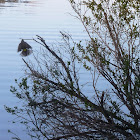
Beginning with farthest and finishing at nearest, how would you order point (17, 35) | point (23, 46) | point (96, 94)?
point (17, 35)
point (23, 46)
point (96, 94)

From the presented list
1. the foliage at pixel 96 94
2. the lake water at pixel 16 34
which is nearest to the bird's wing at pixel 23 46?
the lake water at pixel 16 34

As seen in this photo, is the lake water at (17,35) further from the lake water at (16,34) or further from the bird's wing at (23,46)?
the bird's wing at (23,46)

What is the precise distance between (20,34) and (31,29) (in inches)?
52.4

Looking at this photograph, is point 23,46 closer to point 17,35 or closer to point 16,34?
point 17,35

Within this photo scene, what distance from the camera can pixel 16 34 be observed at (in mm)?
18172

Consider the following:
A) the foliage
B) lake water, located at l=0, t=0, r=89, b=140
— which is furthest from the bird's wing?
the foliage

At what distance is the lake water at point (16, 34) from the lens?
8.97 metres

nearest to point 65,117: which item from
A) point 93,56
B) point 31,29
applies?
point 93,56

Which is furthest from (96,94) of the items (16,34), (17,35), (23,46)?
(16,34)

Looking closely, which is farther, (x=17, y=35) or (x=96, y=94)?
(x=17, y=35)

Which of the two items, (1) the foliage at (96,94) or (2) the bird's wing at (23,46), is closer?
Answer: (1) the foliage at (96,94)

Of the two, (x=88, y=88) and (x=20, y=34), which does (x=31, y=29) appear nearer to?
(x=20, y=34)

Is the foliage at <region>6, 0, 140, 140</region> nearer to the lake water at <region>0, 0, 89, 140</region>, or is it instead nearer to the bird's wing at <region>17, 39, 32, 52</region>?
the lake water at <region>0, 0, 89, 140</region>

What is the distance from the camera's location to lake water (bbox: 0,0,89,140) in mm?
8967
